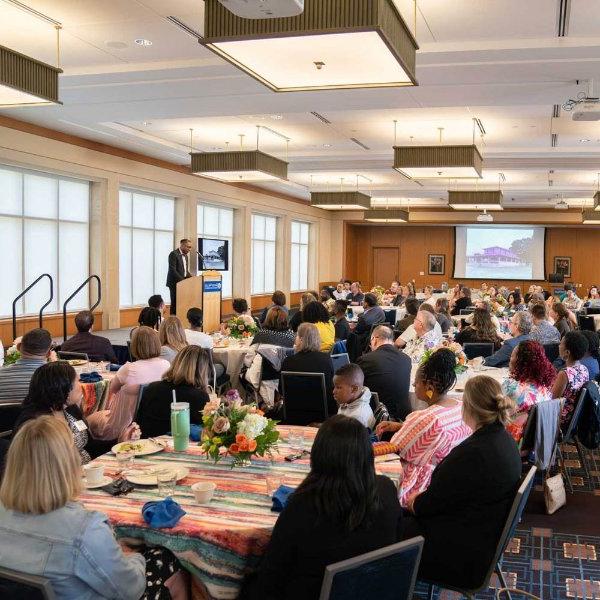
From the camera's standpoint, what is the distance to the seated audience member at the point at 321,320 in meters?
7.61

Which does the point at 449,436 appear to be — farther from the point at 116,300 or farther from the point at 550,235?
the point at 550,235

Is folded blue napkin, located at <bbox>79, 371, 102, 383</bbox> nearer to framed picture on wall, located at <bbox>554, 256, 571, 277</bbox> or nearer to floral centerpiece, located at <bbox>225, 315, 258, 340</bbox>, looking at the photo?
floral centerpiece, located at <bbox>225, 315, 258, 340</bbox>

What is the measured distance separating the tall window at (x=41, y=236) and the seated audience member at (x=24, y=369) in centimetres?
667

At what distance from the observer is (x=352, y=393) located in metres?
4.13

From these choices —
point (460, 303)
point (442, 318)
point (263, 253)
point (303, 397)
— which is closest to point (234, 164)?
point (442, 318)

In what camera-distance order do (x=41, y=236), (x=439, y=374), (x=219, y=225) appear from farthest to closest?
(x=219, y=225)
(x=41, y=236)
(x=439, y=374)

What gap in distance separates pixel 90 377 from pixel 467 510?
12.2 feet

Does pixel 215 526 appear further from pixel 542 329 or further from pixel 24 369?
pixel 542 329

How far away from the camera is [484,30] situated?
611 centimetres

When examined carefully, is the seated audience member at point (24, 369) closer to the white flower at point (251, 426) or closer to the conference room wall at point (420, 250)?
the white flower at point (251, 426)

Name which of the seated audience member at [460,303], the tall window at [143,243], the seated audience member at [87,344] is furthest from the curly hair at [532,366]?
the tall window at [143,243]

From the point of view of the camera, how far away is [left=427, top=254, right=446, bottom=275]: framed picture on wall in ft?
89.8

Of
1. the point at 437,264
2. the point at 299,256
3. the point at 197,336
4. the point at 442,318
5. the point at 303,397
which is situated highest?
the point at 299,256

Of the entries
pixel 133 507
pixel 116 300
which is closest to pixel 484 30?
pixel 133 507
